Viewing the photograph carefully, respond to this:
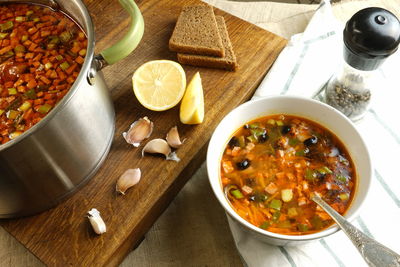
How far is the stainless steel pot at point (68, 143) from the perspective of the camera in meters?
1.01

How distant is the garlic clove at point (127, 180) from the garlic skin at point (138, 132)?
0.34ft

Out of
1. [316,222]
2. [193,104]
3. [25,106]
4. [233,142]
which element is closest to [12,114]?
[25,106]

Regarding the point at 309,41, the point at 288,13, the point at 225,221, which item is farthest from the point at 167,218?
the point at 288,13

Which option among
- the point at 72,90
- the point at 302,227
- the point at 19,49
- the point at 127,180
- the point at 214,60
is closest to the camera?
the point at 72,90

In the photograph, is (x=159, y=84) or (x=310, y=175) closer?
(x=310, y=175)

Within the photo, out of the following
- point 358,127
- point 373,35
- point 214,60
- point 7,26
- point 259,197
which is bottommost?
point 358,127

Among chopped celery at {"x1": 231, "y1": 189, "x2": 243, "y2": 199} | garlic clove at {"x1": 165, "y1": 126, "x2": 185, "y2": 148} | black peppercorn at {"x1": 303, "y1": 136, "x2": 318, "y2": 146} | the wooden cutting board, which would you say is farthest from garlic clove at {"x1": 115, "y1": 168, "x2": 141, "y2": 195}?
black peppercorn at {"x1": 303, "y1": 136, "x2": 318, "y2": 146}

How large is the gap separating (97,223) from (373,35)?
88cm

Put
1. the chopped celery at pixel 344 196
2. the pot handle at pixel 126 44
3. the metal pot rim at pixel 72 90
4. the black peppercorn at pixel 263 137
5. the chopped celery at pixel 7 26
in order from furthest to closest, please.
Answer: the chopped celery at pixel 7 26
the black peppercorn at pixel 263 137
the chopped celery at pixel 344 196
the pot handle at pixel 126 44
the metal pot rim at pixel 72 90

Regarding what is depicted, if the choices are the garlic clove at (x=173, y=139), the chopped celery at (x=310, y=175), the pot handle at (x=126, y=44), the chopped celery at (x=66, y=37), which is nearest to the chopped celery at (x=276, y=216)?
the chopped celery at (x=310, y=175)

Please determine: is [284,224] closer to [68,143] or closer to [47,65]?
[68,143]

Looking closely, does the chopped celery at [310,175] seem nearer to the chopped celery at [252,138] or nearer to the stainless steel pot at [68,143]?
the chopped celery at [252,138]

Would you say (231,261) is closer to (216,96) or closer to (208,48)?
(216,96)

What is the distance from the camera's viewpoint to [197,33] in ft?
5.02
